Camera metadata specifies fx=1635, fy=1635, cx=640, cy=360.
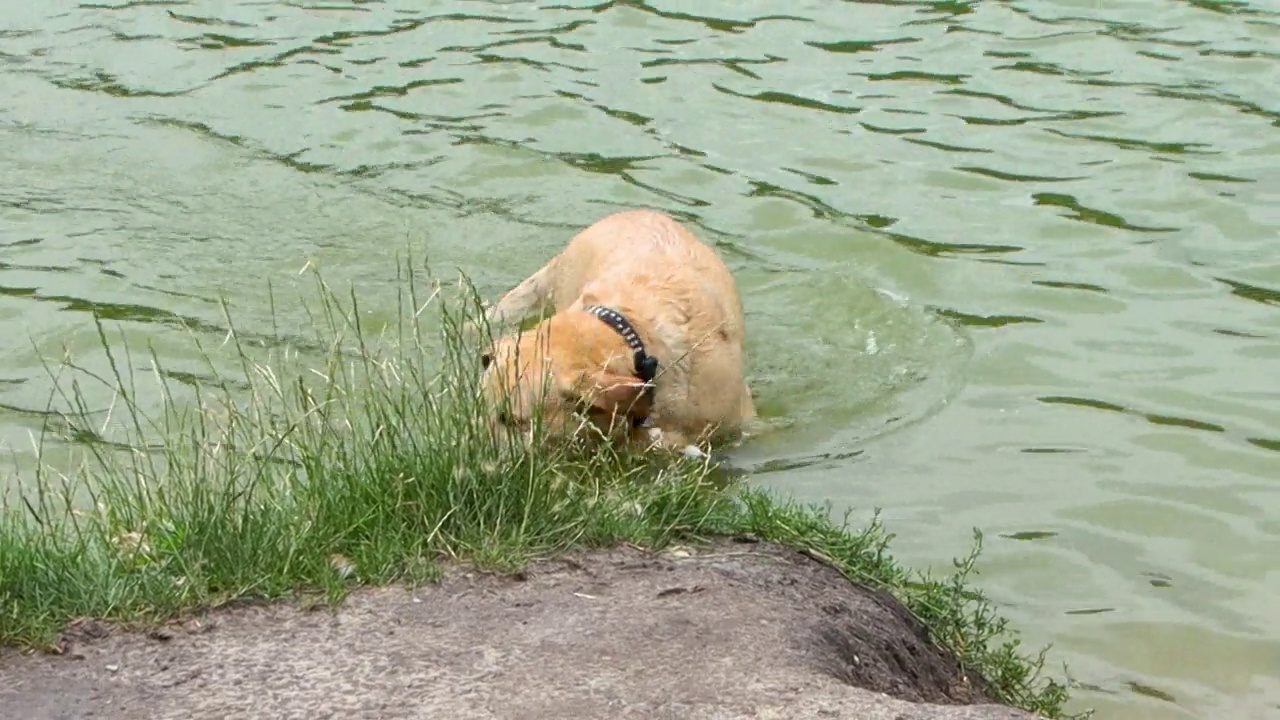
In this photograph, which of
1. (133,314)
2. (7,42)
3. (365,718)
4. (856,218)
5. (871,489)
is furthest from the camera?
(7,42)

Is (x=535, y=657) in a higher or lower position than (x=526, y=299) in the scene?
higher

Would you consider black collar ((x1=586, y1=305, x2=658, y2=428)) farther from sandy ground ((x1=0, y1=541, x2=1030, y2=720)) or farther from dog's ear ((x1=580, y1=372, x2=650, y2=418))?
sandy ground ((x1=0, y1=541, x2=1030, y2=720))

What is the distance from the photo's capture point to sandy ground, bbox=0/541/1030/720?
4285 millimetres

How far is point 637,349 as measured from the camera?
6754 millimetres

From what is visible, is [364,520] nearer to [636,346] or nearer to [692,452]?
[692,452]

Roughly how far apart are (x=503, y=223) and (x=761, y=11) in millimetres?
3839

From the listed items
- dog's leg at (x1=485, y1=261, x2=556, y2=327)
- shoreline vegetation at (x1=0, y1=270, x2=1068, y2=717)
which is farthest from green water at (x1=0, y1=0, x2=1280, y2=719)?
shoreline vegetation at (x1=0, y1=270, x2=1068, y2=717)

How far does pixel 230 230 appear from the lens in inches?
387

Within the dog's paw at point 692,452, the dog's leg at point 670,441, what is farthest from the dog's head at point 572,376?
the dog's paw at point 692,452

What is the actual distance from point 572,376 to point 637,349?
1.26 feet

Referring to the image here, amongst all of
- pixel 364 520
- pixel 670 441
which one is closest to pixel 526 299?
pixel 670 441

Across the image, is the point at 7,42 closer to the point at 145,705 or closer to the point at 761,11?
the point at 761,11

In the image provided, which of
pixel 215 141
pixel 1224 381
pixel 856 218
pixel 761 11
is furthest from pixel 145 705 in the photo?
pixel 761 11

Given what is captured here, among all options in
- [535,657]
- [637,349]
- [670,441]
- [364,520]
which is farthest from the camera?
[670,441]
